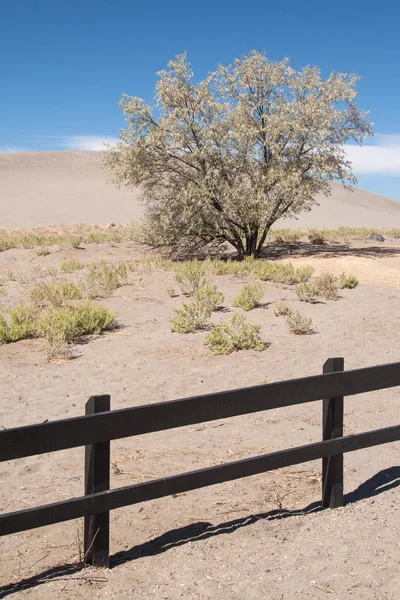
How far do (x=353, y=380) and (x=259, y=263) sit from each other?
539 inches

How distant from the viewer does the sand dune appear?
241 ft

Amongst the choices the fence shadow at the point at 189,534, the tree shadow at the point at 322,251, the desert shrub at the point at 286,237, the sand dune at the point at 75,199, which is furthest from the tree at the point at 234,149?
the sand dune at the point at 75,199

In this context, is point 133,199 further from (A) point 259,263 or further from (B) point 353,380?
(B) point 353,380

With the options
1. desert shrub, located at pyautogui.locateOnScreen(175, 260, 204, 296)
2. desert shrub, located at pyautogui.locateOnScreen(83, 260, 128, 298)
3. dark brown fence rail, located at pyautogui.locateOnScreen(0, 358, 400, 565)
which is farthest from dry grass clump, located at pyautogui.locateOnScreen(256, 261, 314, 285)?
dark brown fence rail, located at pyautogui.locateOnScreen(0, 358, 400, 565)

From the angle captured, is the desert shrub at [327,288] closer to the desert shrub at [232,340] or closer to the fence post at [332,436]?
the desert shrub at [232,340]

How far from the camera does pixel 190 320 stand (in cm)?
1120

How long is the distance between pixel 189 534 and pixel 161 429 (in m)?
1.06

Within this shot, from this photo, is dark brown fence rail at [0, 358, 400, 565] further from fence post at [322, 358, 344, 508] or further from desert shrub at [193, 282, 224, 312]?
desert shrub at [193, 282, 224, 312]

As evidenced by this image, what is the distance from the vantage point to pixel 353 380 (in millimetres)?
4680

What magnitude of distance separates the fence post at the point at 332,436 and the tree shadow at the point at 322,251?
18137mm

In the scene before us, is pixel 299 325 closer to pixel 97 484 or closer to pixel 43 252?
pixel 97 484

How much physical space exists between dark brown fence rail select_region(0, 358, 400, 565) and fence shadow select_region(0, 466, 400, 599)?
18 centimetres

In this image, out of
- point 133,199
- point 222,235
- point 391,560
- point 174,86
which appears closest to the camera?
point 391,560

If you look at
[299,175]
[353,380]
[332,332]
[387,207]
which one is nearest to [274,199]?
[299,175]
